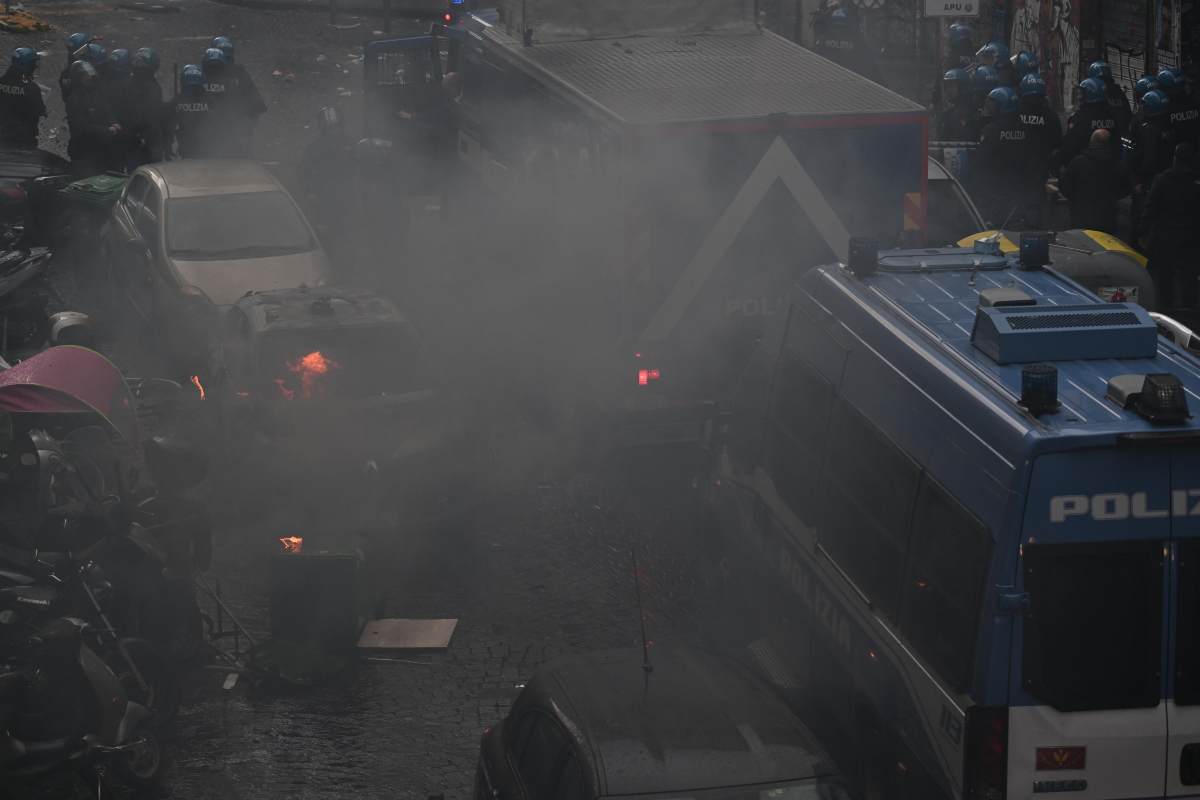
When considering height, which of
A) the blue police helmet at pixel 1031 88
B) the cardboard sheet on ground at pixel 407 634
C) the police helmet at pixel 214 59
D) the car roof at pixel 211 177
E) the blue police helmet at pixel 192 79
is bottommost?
the cardboard sheet on ground at pixel 407 634

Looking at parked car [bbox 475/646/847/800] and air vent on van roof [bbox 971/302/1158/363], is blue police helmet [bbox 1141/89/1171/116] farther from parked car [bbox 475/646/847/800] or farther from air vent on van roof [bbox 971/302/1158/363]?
parked car [bbox 475/646/847/800]

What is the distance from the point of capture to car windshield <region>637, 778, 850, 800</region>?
538 cm

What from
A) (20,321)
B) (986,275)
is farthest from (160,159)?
(986,275)

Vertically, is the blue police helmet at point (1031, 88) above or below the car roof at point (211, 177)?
above

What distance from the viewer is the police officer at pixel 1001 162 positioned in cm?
1672

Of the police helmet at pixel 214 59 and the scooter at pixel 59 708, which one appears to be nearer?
the scooter at pixel 59 708

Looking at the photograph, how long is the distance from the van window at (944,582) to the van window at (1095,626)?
22 cm

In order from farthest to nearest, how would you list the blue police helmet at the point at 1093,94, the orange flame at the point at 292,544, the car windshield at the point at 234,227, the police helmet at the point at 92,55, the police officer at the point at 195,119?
the police helmet at the point at 92,55 → the police officer at the point at 195,119 → the blue police helmet at the point at 1093,94 → the car windshield at the point at 234,227 → the orange flame at the point at 292,544

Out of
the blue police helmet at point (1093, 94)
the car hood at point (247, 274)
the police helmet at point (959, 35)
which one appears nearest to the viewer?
the car hood at point (247, 274)

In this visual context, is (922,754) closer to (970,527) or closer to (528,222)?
(970,527)

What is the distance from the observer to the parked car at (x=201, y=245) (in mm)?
14227

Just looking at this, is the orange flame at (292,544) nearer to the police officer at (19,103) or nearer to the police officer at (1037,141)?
the police officer at (1037,141)

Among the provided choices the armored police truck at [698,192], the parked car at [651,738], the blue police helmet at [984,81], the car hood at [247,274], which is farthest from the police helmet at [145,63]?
the parked car at [651,738]

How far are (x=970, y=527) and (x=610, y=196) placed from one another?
592cm
